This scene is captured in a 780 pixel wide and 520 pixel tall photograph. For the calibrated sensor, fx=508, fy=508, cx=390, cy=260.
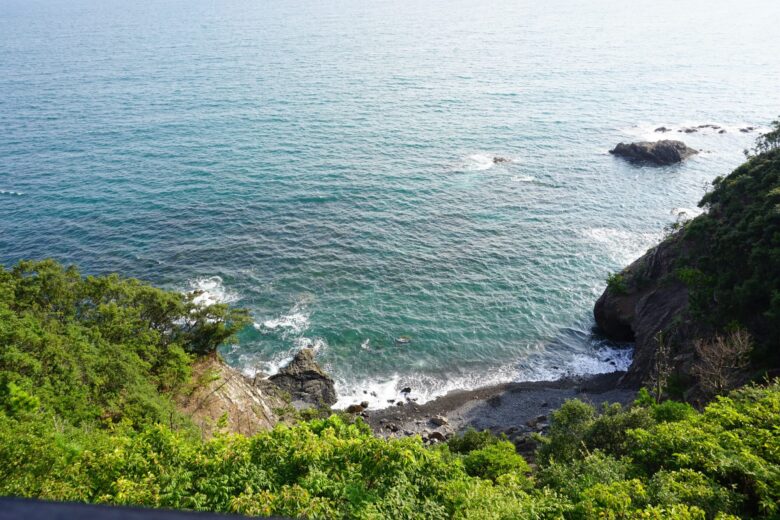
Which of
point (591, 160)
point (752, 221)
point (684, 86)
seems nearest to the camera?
point (752, 221)

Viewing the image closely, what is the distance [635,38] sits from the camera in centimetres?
16888

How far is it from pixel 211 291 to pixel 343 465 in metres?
42.2

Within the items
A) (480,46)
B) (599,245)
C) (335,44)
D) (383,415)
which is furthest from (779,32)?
(383,415)

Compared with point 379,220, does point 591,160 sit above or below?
above

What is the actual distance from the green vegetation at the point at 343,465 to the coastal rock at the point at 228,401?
8.03m

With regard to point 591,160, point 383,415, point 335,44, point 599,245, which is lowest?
point 383,415

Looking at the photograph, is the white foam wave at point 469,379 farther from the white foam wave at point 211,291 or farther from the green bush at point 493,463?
the green bush at point 493,463

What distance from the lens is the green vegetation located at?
17500 mm

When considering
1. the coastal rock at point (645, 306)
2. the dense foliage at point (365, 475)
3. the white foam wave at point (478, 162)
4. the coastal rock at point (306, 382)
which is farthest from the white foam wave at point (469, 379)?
the white foam wave at point (478, 162)

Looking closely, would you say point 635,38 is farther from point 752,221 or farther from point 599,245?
point 752,221

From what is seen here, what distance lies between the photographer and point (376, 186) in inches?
3091

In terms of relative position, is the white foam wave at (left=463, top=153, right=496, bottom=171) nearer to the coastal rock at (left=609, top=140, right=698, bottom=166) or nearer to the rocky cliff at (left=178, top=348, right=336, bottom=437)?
the coastal rock at (left=609, top=140, right=698, bottom=166)

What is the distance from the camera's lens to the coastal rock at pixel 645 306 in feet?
153

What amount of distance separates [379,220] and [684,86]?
96.7 metres
